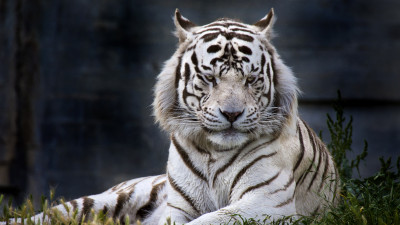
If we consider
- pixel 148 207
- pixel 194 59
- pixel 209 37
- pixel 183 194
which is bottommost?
pixel 148 207

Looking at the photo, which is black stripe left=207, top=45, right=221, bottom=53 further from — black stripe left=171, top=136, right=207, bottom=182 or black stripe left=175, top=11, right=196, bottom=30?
black stripe left=171, top=136, right=207, bottom=182

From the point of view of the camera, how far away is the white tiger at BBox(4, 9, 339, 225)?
317 centimetres

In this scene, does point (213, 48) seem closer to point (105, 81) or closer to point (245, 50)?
point (245, 50)

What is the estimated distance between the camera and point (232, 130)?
319 cm

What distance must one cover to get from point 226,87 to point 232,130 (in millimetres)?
239

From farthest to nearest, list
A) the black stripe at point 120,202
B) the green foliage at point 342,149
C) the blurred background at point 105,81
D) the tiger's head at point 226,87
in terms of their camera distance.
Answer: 1. the blurred background at point 105,81
2. the green foliage at point 342,149
3. the black stripe at point 120,202
4. the tiger's head at point 226,87

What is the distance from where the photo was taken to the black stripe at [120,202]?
13.0ft

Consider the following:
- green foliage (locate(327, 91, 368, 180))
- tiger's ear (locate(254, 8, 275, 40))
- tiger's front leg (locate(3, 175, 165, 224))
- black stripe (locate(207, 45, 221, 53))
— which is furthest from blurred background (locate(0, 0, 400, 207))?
black stripe (locate(207, 45, 221, 53))

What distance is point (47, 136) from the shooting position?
5.85 metres

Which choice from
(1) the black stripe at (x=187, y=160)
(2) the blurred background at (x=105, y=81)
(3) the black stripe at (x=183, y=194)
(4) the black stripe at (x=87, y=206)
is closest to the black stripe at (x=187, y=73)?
(1) the black stripe at (x=187, y=160)

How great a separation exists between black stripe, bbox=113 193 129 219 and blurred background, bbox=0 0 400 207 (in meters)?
1.75

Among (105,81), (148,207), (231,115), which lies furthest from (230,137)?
(105,81)

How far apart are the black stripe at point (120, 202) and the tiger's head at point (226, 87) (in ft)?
2.55

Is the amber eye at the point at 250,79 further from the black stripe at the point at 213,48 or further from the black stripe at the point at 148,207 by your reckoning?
the black stripe at the point at 148,207
